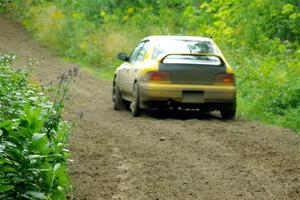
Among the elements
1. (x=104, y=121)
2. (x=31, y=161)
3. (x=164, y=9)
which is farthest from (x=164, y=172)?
(x=164, y=9)

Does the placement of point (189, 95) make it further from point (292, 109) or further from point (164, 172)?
point (164, 172)

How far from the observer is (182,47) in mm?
15375

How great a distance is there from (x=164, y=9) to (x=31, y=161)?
28.2 meters

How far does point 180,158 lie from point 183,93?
186 inches

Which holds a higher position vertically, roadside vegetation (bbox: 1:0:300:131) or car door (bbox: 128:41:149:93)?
car door (bbox: 128:41:149:93)

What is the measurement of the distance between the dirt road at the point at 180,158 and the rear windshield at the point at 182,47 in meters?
1.21

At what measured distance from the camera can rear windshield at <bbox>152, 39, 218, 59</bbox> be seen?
15.3 metres

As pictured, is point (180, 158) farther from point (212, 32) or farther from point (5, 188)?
point (212, 32)

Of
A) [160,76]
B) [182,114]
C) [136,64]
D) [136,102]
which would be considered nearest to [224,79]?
[160,76]

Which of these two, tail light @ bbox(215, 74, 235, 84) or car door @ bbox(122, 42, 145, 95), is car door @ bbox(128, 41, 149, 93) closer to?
car door @ bbox(122, 42, 145, 95)

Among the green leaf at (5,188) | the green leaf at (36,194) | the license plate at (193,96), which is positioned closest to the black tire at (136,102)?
the license plate at (193,96)

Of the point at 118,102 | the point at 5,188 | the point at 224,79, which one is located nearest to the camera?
the point at 5,188

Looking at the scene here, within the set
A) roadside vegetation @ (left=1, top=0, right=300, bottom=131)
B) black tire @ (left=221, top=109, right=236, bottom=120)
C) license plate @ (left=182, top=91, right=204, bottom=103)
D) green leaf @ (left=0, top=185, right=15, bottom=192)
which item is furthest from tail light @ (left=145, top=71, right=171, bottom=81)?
green leaf @ (left=0, top=185, right=15, bottom=192)

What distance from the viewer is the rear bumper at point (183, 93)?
1486cm
